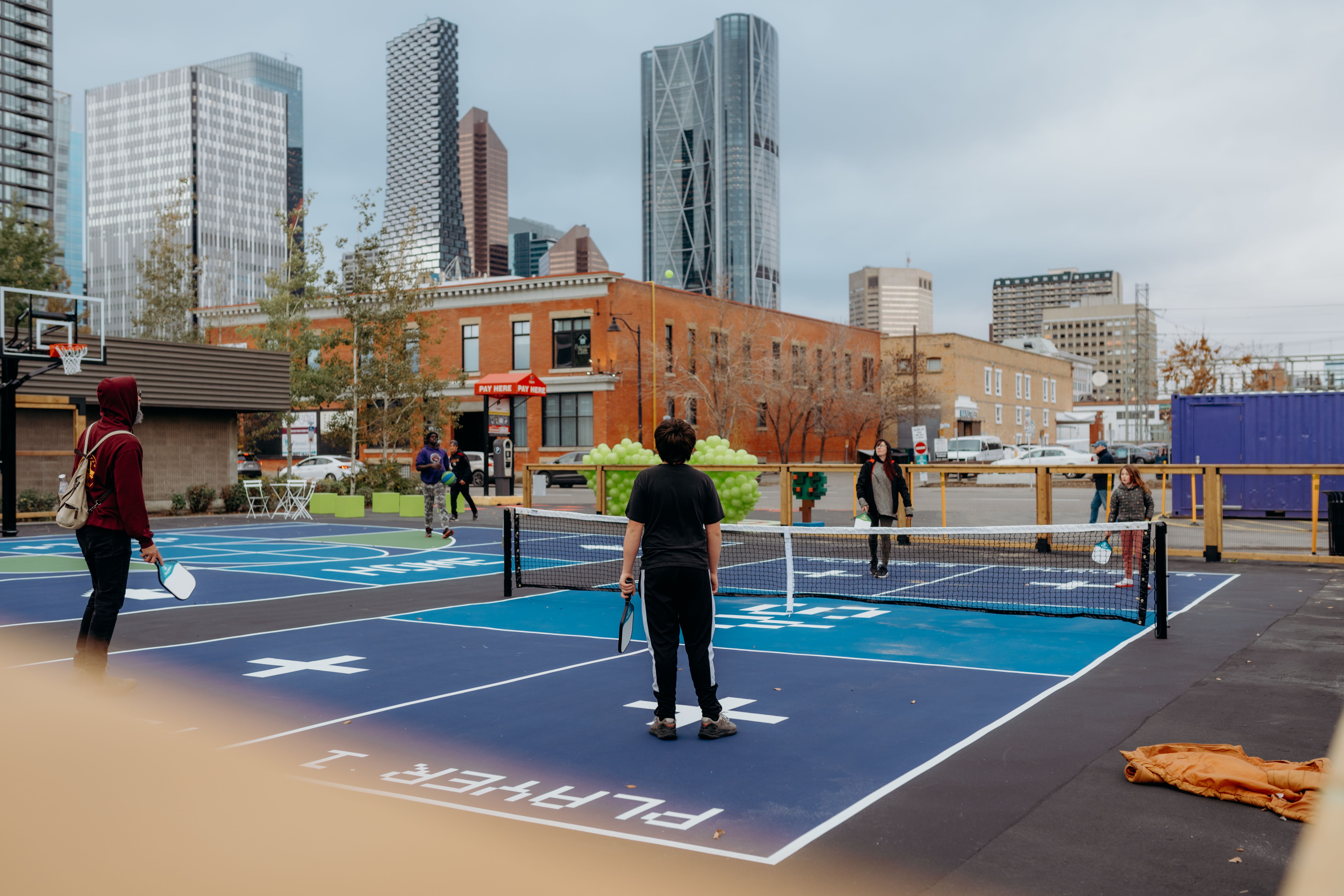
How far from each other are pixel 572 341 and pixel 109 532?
152 feet

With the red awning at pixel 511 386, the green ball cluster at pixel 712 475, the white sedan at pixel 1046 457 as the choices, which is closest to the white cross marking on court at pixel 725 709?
the green ball cluster at pixel 712 475

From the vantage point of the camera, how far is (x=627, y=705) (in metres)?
7.96

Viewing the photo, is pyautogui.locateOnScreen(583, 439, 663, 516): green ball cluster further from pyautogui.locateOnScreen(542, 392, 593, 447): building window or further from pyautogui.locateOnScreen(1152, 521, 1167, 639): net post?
pyautogui.locateOnScreen(542, 392, 593, 447): building window

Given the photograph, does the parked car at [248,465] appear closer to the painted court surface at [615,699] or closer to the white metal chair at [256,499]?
the white metal chair at [256,499]

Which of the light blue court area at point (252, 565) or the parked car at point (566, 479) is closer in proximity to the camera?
the light blue court area at point (252, 565)

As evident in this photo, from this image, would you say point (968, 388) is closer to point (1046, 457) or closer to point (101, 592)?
point (1046, 457)

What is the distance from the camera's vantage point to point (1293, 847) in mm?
4945

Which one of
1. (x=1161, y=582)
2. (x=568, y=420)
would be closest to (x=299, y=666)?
(x=1161, y=582)

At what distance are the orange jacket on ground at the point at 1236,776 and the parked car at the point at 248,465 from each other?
40.5 metres

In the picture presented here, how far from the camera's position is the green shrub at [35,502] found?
26.3 m

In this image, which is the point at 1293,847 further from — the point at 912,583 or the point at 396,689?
the point at 912,583

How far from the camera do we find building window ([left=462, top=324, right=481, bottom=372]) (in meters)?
56.5

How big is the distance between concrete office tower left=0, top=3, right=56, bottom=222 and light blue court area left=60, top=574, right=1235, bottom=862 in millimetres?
142490

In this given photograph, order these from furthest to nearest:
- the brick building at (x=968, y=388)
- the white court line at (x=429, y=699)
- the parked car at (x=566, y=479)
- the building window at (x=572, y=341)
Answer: the brick building at (x=968, y=388) < the building window at (x=572, y=341) < the parked car at (x=566, y=479) < the white court line at (x=429, y=699)
